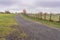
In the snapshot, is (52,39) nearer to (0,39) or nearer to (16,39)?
(16,39)

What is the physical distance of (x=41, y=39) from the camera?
15.7 metres

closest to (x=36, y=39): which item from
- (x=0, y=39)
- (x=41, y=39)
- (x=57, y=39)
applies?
(x=41, y=39)

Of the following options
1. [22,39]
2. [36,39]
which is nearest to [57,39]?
[36,39]

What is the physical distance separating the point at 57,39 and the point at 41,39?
1.16 m

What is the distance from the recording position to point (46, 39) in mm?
15578

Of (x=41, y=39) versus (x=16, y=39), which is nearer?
(x=41, y=39)

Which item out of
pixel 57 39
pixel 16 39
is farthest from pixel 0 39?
pixel 57 39

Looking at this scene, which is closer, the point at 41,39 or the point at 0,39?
the point at 41,39

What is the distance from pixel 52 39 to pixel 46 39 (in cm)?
44

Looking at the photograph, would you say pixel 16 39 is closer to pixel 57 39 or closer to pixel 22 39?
pixel 22 39

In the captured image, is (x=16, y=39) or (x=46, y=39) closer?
(x=46, y=39)

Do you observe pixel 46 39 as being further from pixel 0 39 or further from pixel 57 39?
pixel 0 39

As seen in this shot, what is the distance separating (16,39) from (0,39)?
4.79 ft

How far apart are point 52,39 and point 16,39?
2.88 meters
